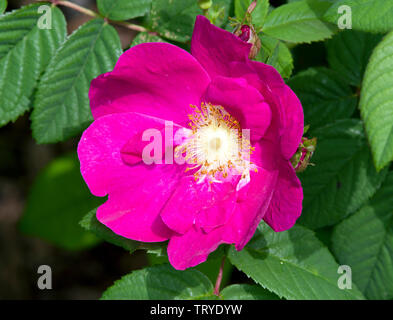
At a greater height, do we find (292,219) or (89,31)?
(89,31)

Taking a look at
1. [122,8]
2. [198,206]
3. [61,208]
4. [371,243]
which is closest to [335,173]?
[371,243]

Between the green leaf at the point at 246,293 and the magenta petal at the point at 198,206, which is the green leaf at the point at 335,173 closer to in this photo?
the green leaf at the point at 246,293

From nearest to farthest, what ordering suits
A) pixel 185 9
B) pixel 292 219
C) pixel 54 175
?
pixel 292 219
pixel 185 9
pixel 54 175

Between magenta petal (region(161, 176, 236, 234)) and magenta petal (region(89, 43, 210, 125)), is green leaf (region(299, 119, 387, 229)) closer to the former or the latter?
magenta petal (region(161, 176, 236, 234))

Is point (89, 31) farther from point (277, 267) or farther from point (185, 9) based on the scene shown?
point (277, 267)

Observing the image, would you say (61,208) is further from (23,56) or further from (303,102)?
(303,102)

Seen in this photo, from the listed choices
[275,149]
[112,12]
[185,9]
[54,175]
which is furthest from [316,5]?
[54,175]

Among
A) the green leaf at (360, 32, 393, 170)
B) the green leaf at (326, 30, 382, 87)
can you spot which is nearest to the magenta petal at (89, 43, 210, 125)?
the green leaf at (360, 32, 393, 170)
